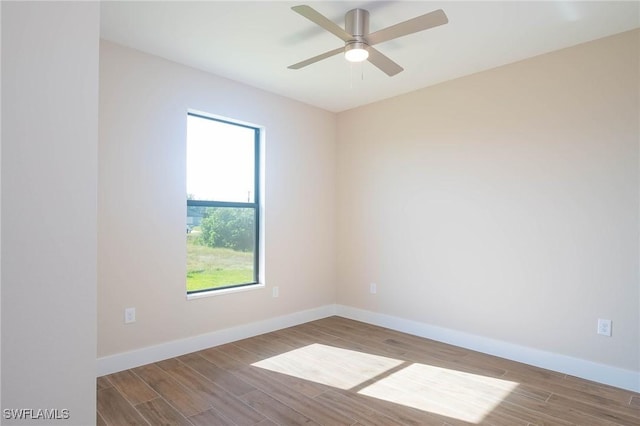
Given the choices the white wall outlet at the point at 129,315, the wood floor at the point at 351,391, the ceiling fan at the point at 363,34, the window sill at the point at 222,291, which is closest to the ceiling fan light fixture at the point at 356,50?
the ceiling fan at the point at 363,34

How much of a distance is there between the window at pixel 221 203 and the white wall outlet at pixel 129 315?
0.54 m

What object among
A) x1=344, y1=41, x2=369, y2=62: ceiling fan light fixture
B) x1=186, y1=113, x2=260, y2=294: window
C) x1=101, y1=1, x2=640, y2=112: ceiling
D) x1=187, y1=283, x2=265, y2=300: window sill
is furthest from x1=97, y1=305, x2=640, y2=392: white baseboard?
x1=344, y1=41, x2=369, y2=62: ceiling fan light fixture

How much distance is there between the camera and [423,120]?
12.4 feet

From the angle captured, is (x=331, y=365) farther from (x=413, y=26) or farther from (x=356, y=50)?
(x=413, y=26)

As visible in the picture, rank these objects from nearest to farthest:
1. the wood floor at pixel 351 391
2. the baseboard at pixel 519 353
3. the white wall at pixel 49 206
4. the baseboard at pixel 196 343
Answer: the white wall at pixel 49 206 → the wood floor at pixel 351 391 → the baseboard at pixel 519 353 → the baseboard at pixel 196 343

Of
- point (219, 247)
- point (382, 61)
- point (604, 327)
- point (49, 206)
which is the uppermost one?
point (382, 61)

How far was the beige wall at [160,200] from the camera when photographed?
9.25 feet

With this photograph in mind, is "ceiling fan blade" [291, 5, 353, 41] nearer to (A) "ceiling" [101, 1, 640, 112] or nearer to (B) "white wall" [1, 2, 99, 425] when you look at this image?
(A) "ceiling" [101, 1, 640, 112]

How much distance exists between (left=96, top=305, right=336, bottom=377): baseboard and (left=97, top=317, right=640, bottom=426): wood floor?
7cm

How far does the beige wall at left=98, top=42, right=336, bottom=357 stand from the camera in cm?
282

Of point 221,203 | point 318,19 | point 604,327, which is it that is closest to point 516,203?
point 604,327

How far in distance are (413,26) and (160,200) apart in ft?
7.79

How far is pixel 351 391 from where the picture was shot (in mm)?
2527

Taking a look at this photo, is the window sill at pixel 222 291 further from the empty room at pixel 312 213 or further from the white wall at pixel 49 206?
the white wall at pixel 49 206
